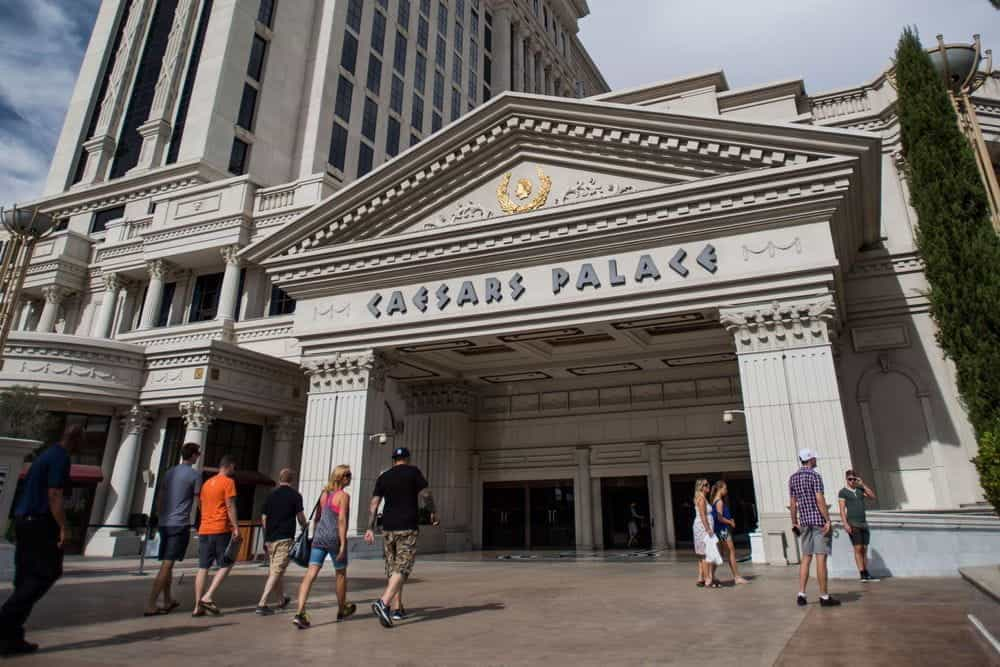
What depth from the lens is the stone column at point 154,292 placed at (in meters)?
29.6

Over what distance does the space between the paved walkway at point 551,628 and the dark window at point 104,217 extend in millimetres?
30459

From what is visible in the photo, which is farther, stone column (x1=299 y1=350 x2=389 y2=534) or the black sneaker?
stone column (x1=299 y1=350 x2=389 y2=534)

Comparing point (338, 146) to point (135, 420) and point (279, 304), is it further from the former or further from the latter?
point (135, 420)

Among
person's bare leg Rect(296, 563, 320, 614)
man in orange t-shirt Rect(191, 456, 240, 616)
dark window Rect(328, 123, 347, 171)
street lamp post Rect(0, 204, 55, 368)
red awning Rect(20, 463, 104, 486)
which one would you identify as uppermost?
dark window Rect(328, 123, 347, 171)

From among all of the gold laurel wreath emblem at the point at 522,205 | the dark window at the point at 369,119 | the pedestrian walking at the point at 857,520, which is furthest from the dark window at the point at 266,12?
the pedestrian walking at the point at 857,520

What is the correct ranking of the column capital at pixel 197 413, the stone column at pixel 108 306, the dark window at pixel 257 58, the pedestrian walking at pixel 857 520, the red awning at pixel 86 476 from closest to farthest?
the pedestrian walking at pixel 857 520 → the red awning at pixel 86 476 → the column capital at pixel 197 413 → the stone column at pixel 108 306 → the dark window at pixel 257 58

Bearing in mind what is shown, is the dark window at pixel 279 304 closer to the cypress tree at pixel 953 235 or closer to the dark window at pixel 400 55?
the cypress tree at pixel 953 235

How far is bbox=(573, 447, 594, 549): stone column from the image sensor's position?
22797 mm

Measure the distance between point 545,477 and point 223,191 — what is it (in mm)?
19963

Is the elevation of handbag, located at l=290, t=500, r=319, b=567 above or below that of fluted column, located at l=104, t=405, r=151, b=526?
below

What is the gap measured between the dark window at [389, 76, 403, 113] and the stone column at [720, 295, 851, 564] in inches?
1483

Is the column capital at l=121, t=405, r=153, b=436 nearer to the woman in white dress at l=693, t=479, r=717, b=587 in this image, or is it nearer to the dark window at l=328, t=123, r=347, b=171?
the woman in white dress at l=693, t=479, r=717, b=587

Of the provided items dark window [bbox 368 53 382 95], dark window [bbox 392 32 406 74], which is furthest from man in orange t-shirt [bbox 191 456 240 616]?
dark window [bbox 392 32 406 74]

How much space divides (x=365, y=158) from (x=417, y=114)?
8.39 metres
